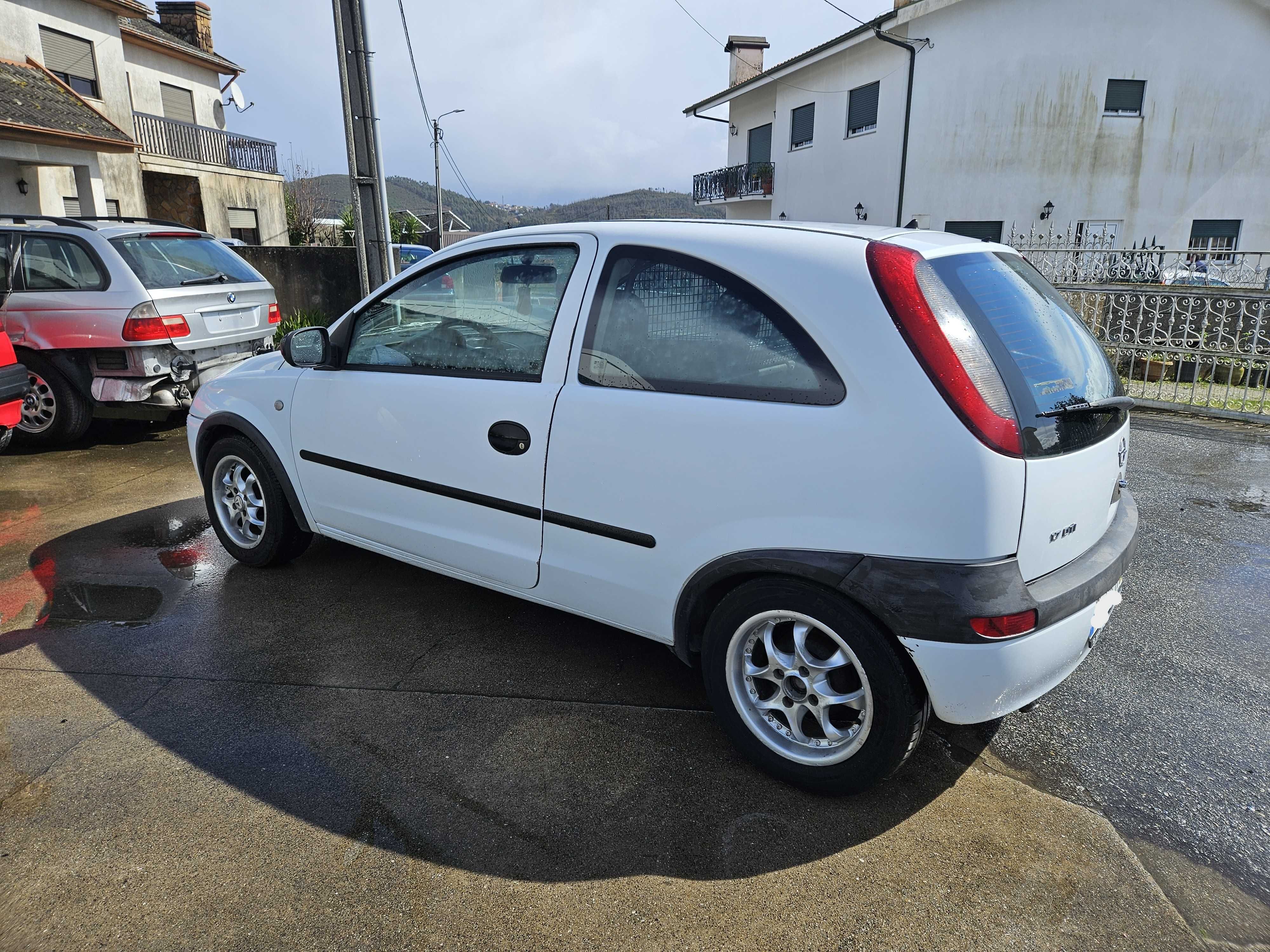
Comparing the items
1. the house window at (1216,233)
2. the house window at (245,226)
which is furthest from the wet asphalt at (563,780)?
the house window at (245,226)

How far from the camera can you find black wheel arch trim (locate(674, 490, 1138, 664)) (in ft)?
7.21

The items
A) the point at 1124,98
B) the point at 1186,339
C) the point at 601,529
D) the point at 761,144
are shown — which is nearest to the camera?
the point at 601,529

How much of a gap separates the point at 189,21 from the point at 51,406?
29415 mm

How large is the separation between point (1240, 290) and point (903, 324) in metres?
9.19

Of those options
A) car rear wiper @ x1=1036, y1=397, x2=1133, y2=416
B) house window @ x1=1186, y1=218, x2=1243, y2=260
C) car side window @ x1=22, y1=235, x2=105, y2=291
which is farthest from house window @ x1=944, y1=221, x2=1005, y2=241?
car rear wiper @ x1=1036, y1=397, x2=1133, y2=416

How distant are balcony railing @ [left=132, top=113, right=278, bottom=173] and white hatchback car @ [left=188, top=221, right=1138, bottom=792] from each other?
23.8 m

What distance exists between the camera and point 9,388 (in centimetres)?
524

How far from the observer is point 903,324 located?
228 centimetres

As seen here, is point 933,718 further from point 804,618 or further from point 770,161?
point 770,161

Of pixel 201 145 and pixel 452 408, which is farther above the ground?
pixel 201 145

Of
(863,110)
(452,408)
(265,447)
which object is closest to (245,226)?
(863,110)

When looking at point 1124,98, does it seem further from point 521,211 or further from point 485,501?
point 521,211

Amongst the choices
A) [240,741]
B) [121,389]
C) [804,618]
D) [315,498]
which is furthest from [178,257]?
[804,618]

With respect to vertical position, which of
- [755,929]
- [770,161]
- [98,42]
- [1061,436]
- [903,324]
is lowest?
[755,929]
